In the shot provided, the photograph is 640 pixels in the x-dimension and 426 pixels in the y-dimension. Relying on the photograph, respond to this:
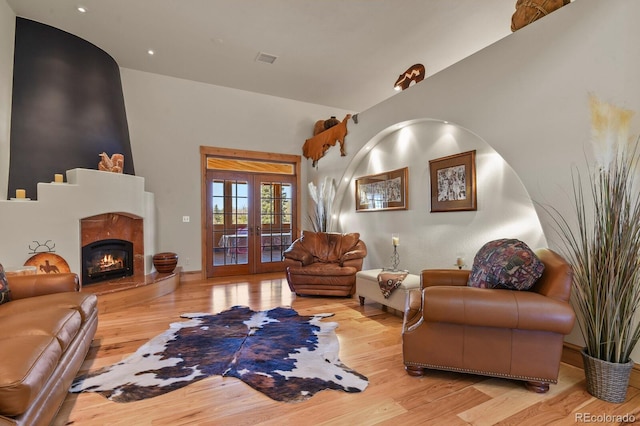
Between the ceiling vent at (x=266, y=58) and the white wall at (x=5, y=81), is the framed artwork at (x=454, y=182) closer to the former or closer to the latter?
the ceiling vent at (x=266, y=58)

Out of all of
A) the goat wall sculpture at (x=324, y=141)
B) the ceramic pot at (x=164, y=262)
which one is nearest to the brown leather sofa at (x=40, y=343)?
the ceramic pot at (x=164, y=262)

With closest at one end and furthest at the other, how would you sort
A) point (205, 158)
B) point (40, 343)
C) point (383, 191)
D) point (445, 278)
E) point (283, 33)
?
point (40, 343)
point (445, 278)
point (283, 33)
point (383, 191)
point (205, 158)

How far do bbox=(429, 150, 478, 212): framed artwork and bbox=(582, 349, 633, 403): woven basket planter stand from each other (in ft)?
5.80

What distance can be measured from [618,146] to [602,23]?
937 millimetres

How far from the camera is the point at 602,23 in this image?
7.36 feet

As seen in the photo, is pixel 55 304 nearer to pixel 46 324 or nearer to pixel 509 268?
pixel 46 324

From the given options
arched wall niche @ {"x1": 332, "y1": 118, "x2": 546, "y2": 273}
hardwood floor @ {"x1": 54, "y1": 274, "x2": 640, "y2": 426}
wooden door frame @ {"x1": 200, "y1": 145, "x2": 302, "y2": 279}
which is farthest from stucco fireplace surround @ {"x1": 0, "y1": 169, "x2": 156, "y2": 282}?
arched wall niche @ {"x1": 332, "y1": 118, "x2": 546, "y2": 273}

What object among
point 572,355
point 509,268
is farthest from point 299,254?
point 572,355

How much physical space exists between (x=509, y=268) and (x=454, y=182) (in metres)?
1.70

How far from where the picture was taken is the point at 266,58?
4.84 metres

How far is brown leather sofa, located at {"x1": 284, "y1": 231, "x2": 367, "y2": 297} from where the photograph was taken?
14.4 feet

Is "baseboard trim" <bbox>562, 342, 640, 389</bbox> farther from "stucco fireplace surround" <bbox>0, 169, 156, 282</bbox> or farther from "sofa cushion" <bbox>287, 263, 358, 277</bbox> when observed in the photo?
"stucco fireplace surround" <bbox>0, 169, 156, 282</bbox>

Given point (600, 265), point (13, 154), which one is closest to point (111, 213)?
point (13, 154)

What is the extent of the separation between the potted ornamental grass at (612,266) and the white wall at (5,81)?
572 centimetres
